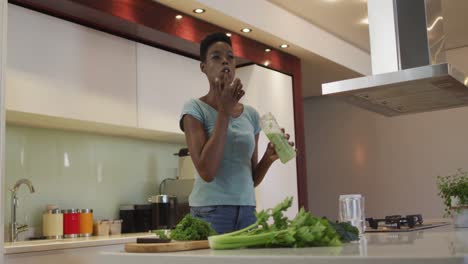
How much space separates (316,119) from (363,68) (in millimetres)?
1230

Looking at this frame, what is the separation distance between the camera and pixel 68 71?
288cm

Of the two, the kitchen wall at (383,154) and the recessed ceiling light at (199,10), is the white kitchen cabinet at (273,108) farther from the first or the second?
the kitchen wall at (383,154)

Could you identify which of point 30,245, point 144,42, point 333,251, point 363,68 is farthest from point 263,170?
point 363,68

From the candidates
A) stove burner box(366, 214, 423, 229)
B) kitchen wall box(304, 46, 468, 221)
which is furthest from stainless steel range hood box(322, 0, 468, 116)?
kitchen wall box(304, 46, 468, 221)

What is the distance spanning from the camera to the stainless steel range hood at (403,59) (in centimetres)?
216

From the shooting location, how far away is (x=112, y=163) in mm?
3529

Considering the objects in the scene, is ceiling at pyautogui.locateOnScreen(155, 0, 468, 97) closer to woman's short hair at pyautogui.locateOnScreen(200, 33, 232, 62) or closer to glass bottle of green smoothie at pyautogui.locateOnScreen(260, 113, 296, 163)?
woman's short hair at pyautogui.locateOnScreen(200, 33, 232, 62)

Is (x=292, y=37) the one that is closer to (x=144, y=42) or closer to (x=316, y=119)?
(x=144, y=42)

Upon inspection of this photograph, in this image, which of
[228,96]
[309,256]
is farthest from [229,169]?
[309,256]

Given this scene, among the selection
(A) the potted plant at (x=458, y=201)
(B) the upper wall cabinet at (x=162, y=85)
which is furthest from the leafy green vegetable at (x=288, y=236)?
(B) the upper wall cabinet at (x=162, y=85)

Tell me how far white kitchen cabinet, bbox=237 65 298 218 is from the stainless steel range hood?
5.49 ft

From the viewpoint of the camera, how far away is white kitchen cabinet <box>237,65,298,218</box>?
4102mm

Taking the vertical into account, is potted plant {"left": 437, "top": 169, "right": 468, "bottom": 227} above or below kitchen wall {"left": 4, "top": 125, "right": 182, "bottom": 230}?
below

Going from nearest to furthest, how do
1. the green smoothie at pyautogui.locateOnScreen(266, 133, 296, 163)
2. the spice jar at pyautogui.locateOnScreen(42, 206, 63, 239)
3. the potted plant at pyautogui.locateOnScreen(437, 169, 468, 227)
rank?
the green smoothie at pyautogui.locateOnScreen(266, 133, 296, 163) → the potted plant at pyautogui.locateOnScreen(437, 169, 468, 227) → the spice jar at pyautogui.locateOnScreen(42, 206, 63, 239)
